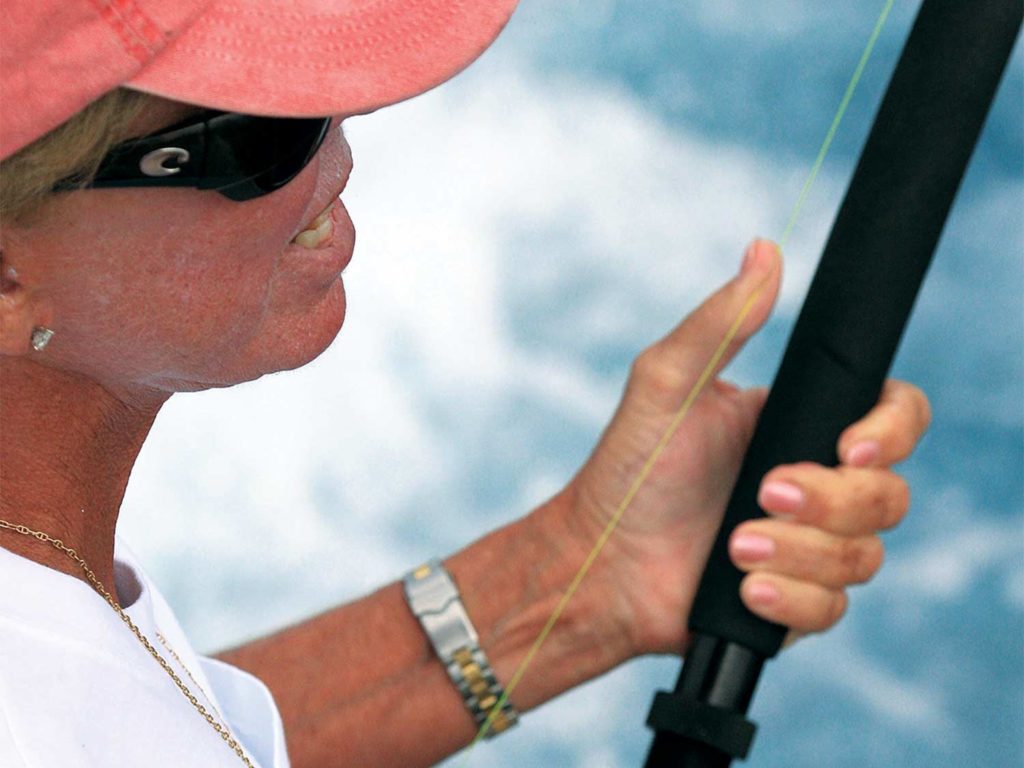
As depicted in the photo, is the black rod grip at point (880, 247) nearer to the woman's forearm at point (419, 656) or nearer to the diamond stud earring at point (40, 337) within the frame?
the woman's forearm at point (419, 656)

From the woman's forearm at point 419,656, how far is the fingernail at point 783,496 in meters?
0.28

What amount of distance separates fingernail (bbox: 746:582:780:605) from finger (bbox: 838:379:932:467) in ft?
0.49

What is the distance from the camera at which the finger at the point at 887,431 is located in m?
1.52

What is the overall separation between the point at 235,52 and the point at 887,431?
2.97ft

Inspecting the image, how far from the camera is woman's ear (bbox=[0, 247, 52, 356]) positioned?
878 mm

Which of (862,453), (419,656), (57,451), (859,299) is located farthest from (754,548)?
(57,451)

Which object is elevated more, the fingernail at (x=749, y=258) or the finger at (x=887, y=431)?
the fingernail at (x=749, y=258)

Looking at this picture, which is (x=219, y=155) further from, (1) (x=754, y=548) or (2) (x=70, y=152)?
(1) (x=754, y=548)

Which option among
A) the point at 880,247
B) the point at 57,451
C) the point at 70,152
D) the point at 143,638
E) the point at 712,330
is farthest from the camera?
the point at 712,330

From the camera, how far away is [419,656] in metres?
1.67

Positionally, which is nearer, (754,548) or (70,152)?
(70,152)

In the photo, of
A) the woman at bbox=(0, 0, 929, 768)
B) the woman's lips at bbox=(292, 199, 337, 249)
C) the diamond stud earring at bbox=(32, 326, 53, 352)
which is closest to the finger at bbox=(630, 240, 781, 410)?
the woman at bbox=(0, 0, 929, 768)

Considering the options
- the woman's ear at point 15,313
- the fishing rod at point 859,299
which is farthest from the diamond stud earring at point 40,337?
the fishing rod at point 859,299

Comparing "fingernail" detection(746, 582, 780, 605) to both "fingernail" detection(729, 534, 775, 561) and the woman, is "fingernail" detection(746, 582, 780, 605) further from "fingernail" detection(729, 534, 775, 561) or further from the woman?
the woman
